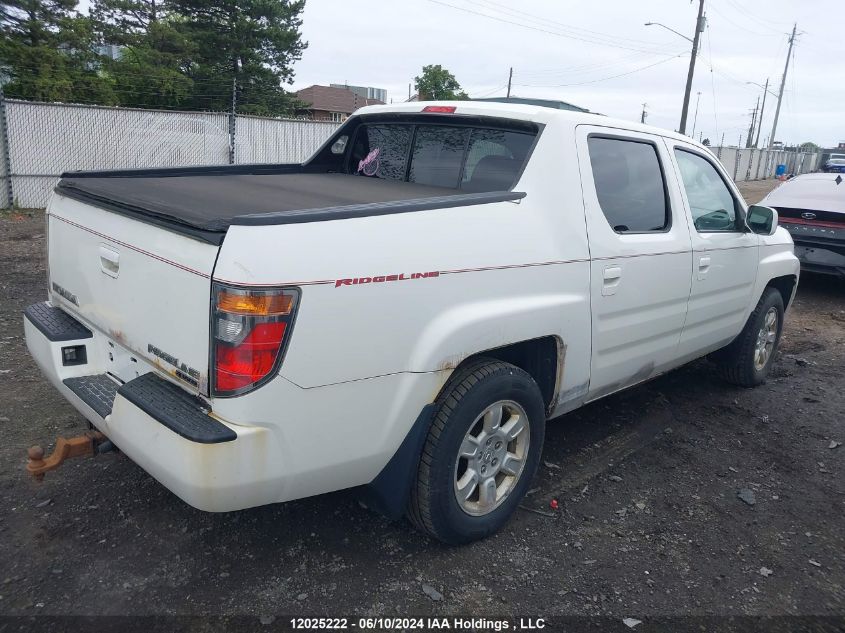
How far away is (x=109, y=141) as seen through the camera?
1352 cm

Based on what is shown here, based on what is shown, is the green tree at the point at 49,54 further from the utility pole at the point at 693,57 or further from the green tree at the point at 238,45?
the utility pole at the point at 693,57

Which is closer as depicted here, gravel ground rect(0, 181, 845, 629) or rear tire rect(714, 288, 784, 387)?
gravel ground rect(0, 181, 845, 629)

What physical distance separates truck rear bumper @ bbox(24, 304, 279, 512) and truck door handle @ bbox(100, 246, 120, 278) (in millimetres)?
414

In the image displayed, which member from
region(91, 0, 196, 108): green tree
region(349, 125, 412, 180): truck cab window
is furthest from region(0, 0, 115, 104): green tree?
region(349, 125, 412, 180): truck cab window

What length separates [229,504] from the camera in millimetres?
2363

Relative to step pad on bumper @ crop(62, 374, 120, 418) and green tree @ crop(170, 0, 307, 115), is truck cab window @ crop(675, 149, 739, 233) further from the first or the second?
green tree @ crop(170, 0, 307, 115)

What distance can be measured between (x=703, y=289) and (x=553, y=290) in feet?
5.36

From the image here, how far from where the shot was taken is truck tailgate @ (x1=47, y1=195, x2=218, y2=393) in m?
2.35

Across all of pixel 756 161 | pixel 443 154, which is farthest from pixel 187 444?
pixel 756 161

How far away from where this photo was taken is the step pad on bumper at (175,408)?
7.39ft

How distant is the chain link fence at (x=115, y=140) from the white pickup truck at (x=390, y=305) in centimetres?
943

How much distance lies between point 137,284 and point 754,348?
4.53 meters

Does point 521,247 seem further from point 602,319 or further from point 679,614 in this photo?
point 679,614

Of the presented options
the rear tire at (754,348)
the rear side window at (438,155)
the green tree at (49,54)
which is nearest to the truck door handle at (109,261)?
the rear side window at (438,155)
